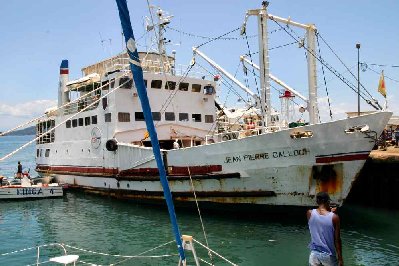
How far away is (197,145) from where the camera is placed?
19719 mm

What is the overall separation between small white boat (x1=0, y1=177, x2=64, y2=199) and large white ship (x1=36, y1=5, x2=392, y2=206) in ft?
5.83

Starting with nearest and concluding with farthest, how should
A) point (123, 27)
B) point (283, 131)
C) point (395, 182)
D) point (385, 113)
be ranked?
point (123, 27)
point (385, 113)
point (283, 131)
point (395, 182)

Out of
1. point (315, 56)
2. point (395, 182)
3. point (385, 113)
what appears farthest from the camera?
point (395, 182)

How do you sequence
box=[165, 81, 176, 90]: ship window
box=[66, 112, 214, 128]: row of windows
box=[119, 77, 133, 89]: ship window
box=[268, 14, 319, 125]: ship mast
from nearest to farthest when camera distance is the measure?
box=[268, 14, 319, 125]: ship mast → box=[119, 77, 133, 89]: ship window → box=[66, 112, 214, 128]: row of windows → box=[165, 81, 176, 90]: ship window

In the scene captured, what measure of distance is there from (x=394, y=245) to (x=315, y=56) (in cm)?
797

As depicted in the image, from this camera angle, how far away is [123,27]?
4.76 meters

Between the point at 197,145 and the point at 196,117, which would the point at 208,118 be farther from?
the point at 197,145

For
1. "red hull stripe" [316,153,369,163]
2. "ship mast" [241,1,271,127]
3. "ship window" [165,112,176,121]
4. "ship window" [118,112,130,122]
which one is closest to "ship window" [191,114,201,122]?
"ship window" [165,112,176,121]

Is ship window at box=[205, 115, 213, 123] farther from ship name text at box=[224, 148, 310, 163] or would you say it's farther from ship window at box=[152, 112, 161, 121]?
ship name text at box=[224, 148, 310, 163]

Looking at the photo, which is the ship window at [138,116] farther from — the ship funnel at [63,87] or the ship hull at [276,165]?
the ship funnel at [63,87]

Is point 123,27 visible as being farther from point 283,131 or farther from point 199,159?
point 199,159

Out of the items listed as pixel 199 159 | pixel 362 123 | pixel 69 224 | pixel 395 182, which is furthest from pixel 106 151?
pixel 395 182

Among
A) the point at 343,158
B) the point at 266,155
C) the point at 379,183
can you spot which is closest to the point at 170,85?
the point at 266,155

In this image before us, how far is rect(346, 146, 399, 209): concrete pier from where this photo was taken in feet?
60.5
